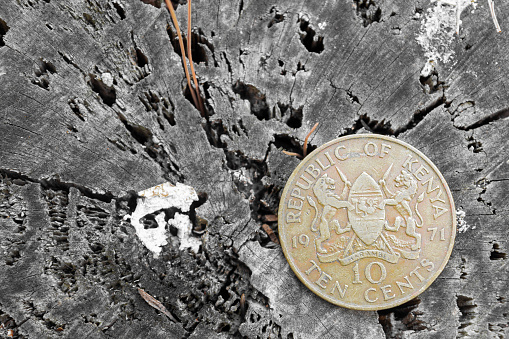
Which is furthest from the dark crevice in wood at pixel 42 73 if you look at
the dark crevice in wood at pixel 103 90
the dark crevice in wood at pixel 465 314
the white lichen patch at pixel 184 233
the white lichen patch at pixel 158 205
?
the dark crevice in wood at pixel 465 314

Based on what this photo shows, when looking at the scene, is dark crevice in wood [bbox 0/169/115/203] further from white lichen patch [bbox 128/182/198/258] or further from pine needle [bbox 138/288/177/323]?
pine needle [bbox 138/288/177/323]

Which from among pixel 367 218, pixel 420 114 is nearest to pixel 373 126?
pixel 420 114

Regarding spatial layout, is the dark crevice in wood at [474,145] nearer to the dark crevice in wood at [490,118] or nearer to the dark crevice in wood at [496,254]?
the dark crevice in wood at [490,118]

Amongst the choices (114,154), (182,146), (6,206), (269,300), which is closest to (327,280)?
(269,300)

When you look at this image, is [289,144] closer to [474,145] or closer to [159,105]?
[159,105]

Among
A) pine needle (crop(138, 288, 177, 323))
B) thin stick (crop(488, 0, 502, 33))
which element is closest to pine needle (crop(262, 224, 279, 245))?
pine needle (crop(138, 288, 177, 323))

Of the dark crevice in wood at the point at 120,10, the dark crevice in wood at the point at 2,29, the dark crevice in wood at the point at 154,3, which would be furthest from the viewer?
the dark crevice in wood at the point at 154,3

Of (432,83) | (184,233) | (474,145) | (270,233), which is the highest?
(432,83)

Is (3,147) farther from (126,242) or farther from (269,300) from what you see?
(269,300)
